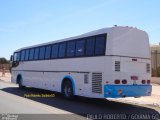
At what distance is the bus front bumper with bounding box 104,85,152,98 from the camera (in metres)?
13.9

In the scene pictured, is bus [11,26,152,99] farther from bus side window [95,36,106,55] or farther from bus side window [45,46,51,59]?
bus side window [45,46,51,59]

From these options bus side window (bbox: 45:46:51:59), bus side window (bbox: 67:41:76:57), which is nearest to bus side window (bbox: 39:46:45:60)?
bus side window (bbox: 45:46:51:59)

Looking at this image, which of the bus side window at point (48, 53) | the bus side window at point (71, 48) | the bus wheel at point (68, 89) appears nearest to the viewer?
the bus side window at point (71, 48)

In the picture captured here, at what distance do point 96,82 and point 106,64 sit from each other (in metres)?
1.05

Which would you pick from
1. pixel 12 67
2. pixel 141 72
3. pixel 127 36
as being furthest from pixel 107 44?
pixel 12 67

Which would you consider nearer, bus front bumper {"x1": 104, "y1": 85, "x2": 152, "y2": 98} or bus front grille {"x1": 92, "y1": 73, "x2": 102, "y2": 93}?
bus front bumper {"x1": 104, "y1": 85, "x2": 152, "y2": 98}

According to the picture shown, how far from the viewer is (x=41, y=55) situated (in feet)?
71.3

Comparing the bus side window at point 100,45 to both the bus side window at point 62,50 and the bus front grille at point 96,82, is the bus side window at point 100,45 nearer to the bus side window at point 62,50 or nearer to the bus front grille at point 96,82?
the bus front grille at point 96,82

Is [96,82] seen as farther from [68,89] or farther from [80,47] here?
[68,89]

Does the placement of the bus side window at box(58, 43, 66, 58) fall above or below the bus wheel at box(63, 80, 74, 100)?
above

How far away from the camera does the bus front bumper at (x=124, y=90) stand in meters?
13.9

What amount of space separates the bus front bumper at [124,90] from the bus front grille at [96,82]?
0.53 m

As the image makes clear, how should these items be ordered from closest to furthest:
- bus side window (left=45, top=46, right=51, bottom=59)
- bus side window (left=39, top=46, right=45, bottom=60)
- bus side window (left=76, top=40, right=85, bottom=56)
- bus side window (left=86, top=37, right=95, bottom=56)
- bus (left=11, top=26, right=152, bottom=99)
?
bus (left=11, top=26, right=152, bottom=99), bus side window (left=86, top=37, right=95, bottom=56), bus side window (left=76, top=40, right=85, bottom=56), bus side window (left=45, top=46, right=51, bottom=59), bus side window (left=39, top=46, right=45, bottom=60)

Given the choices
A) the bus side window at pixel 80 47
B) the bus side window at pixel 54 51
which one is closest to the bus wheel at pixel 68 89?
the bus side window at pixel 80 47
